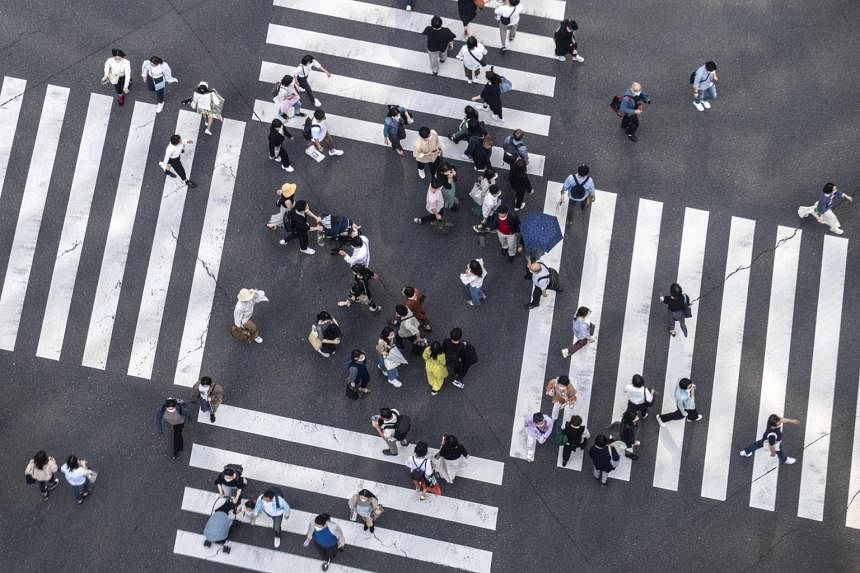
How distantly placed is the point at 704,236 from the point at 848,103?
4.50 meters

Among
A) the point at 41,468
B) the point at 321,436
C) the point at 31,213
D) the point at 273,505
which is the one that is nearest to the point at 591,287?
the point at 321,436

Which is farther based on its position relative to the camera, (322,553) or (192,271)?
(192,271)

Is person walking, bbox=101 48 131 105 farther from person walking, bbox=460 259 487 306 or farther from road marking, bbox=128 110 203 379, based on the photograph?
person walking, bbox=460 259 487 306

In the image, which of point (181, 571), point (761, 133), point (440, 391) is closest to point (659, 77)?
point (761, 133)

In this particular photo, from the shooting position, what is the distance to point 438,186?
22.8 metres

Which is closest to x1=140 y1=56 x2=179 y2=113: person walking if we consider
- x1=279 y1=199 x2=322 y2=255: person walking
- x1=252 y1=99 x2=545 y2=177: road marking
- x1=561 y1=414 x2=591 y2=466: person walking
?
x1=252 y1=99 x2=545 y2=177: road marking

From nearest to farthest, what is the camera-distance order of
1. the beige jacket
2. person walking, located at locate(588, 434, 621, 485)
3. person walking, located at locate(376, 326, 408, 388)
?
person walking, located at locate(588, 434, 621, 485) → person walking, located at locate(376, 326, 408, 388) → the beige jacket

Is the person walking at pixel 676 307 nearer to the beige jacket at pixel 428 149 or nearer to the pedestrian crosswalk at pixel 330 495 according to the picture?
the pedestrian crosswalk at pixel 330 495

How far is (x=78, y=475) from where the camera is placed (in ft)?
71.4

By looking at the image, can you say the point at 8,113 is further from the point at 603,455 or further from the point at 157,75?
the point at 603,455

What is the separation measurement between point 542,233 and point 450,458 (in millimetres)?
4990

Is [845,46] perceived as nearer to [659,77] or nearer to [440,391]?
[659,77]

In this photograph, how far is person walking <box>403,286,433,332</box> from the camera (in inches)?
864

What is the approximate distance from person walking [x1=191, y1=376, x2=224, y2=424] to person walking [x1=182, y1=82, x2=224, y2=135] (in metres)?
5.82
